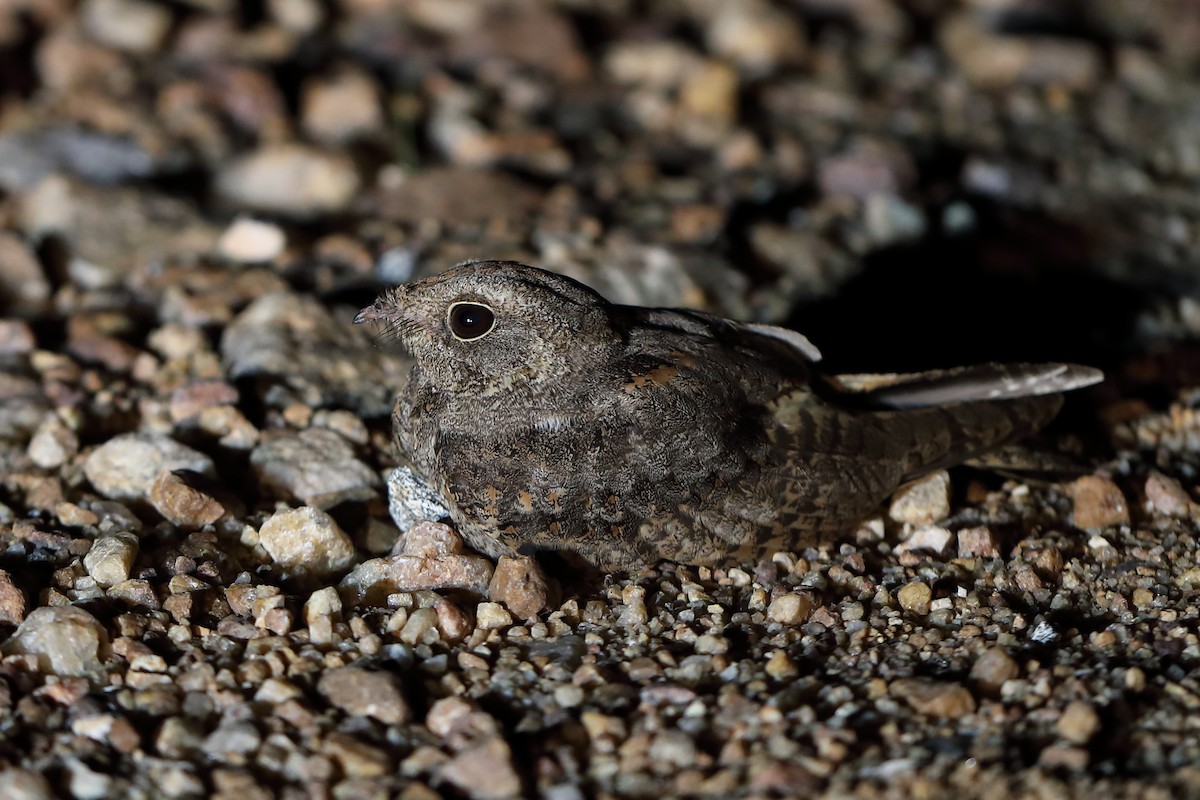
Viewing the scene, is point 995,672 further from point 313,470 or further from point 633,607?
point 313,470

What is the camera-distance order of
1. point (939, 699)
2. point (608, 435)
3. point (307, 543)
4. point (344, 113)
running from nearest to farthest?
point (939, 699) → point (608, 435) → point (307, 543) → point (344, 113)

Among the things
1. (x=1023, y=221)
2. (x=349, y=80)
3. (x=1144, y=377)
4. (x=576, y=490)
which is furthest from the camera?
(x=349, y=80)

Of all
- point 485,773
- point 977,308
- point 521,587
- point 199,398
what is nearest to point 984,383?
point 977,308

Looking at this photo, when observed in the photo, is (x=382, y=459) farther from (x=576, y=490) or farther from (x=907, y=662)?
(x=907, y=662)

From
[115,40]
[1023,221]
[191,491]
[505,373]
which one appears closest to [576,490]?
[505,373]

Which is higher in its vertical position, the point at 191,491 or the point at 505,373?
the point at 505,373

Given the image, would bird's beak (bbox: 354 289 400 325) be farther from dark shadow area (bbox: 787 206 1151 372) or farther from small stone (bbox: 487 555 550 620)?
dark shadow area (bbox: 787 206 1151 372)

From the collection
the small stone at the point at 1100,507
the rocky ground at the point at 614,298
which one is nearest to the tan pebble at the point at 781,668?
the rocky ground at the point at 614,298
